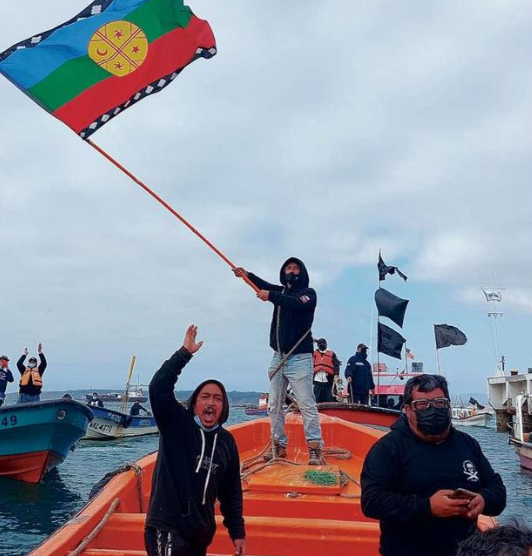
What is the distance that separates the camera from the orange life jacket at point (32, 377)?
1452 centimetres

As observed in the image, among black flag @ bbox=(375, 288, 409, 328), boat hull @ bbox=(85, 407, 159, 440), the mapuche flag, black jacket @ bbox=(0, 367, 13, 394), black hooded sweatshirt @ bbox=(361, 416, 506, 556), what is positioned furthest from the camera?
boat hull @ bbox=(85, 407, 159, 440)

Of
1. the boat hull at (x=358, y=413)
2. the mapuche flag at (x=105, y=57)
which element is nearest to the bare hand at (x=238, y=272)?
the mapuche flag at (x=105, y=57)

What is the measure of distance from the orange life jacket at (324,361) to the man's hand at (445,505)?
10.2m

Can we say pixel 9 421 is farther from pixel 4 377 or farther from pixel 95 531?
pixel 95 531

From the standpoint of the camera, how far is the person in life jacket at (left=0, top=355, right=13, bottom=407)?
14.2 m

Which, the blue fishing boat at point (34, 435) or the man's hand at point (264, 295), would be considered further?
the blue fishing boat at point (34, 435)

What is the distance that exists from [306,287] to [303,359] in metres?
0.74

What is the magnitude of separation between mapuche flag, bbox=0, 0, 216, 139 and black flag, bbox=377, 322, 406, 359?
11.2 metres

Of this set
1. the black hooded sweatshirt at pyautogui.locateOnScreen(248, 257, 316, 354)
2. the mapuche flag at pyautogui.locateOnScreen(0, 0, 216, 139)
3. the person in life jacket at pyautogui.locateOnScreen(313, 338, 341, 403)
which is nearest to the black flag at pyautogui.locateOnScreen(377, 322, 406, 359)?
the person in life jacket at pyautogui.locateOnScreen(313, 338, 341, 403)

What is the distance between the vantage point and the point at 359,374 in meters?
13.9

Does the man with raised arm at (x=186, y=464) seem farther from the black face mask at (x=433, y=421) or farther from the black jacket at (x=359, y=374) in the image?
the black jacket at (x=359, y=374)

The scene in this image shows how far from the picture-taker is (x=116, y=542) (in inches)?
160

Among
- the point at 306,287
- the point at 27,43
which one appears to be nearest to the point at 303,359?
the point at 306,287

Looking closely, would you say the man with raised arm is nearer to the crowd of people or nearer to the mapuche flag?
the crowd of people
